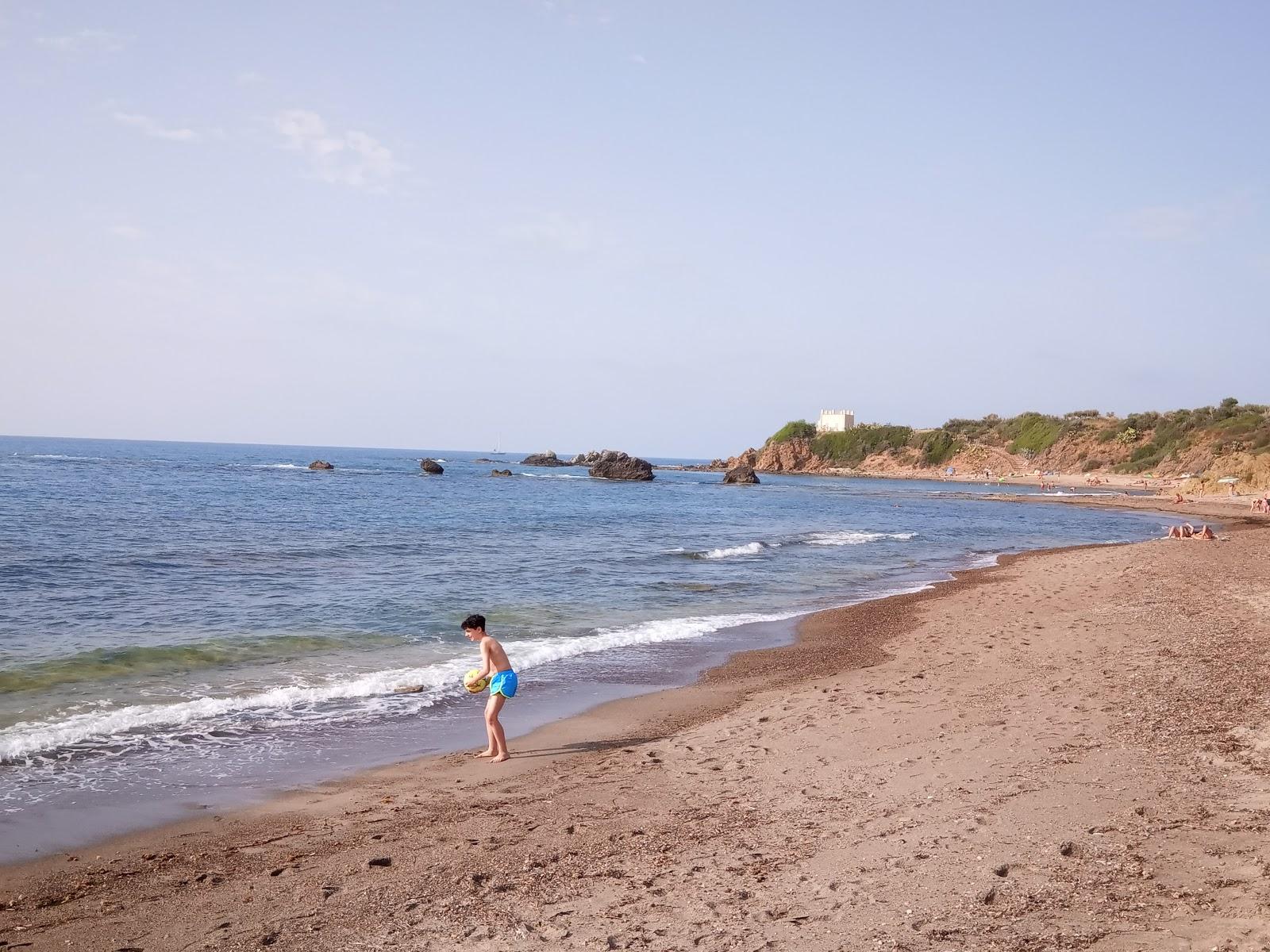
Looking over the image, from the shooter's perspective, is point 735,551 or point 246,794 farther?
point 735,551

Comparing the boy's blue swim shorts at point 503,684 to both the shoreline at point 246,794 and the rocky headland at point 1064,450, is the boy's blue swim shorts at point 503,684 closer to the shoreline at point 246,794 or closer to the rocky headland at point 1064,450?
the shoreline at point 246,794

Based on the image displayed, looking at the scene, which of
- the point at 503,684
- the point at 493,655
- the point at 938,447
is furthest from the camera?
the point at 938,447

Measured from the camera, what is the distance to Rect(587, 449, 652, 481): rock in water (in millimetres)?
94625

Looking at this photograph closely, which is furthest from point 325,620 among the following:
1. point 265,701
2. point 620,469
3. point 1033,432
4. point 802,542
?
point 1033,432

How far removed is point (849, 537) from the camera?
37.2 m

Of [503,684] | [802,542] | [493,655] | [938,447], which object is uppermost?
[938,447]

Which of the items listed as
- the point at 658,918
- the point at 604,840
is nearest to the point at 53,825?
the point at 604,840

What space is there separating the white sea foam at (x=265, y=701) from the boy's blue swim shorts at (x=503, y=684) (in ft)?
8.76

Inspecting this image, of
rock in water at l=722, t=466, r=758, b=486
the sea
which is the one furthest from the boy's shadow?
rock in water at l=722, t=466, r=758, b=486

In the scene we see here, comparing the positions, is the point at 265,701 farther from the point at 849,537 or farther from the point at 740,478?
the point at 740,478

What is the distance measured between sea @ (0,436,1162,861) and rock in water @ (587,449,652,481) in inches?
1927

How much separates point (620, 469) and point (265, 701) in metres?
84.0

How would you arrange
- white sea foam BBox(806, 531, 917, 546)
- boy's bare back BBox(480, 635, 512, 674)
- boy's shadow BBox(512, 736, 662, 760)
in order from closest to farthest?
boy's shadow BBox(512, 736, 662, 760) < boy's bare back BBox(480, 635, 512, 674) < white sea foam BBox(806, 531, 917, 546)

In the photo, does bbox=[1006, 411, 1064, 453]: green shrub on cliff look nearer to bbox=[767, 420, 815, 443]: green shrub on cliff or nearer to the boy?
bbox=[767, 420, 815, 443]: green shrub on cliff
